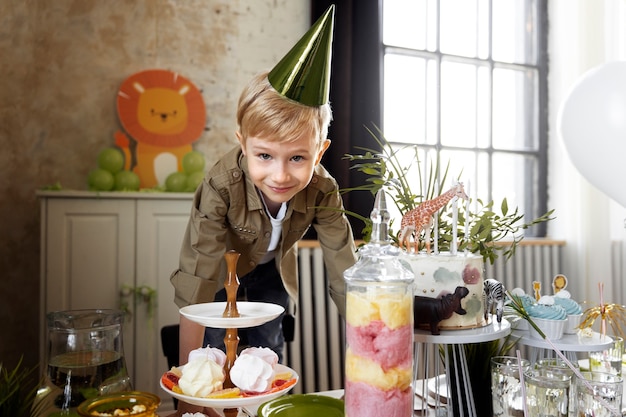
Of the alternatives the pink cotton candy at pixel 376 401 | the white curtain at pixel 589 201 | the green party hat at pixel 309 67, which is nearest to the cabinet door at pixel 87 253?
the green party hat at pixel 309 67

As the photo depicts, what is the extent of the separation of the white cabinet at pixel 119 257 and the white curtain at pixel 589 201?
100 inches

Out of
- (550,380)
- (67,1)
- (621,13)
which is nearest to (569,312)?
(550,380)

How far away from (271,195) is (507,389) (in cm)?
61

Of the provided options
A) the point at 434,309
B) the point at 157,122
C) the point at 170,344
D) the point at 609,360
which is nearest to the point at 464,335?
the point at 434,309

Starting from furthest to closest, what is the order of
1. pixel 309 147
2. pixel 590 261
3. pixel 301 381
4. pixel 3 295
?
pixel 590 261 < pixel 301 381 < pixel 3 295 < pixel 309 147

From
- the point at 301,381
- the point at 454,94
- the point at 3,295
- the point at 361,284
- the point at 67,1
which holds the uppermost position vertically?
the point at 67,1

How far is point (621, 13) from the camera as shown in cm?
362

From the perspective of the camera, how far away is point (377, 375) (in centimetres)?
85

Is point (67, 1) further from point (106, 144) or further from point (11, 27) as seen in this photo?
point (106, 144)

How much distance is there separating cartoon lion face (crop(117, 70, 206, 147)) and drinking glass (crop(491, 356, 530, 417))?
214 cm

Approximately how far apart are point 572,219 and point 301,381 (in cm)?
210

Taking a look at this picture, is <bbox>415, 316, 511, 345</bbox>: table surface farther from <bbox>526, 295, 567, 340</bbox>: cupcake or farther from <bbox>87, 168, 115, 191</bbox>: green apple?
<bbox>87, 168, 115, 191</bbox>: green apple

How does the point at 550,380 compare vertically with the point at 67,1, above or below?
below

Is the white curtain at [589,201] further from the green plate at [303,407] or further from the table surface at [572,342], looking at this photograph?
the green plate at [303,407]
